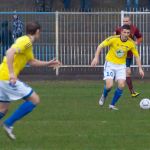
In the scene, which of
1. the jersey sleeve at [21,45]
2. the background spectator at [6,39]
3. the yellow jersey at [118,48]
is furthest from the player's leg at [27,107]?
the background spectator at [6,39]

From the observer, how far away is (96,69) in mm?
28875

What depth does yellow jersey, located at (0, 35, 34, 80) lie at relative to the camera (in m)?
12.4

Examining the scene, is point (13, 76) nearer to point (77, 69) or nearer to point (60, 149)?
point (60, 149)

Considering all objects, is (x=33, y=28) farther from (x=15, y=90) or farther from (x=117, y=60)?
(x=117, y=60)

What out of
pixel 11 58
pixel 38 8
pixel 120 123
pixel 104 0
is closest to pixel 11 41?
pixel 38 8

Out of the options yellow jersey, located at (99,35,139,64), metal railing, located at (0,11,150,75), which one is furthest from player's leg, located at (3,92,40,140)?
metal railing, located at (0,11,150,75)

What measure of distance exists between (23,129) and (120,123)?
1.92 m

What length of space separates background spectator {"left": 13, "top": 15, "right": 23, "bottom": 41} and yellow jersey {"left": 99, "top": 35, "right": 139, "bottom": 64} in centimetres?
1131

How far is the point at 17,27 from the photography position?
1130 inches

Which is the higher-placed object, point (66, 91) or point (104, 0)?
point (104, 0)

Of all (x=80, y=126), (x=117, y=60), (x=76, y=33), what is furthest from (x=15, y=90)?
(x=76, y=33)

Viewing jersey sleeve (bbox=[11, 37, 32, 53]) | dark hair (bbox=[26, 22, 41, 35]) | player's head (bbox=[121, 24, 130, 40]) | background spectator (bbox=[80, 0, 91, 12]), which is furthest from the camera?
background spectator (bbox=[80, 0, 91, 12])

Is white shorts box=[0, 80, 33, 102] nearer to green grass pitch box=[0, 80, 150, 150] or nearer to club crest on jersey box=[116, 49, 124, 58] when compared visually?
green grass pitch box=[0, 80, 150, 150]

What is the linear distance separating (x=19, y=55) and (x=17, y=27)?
16228 mm
